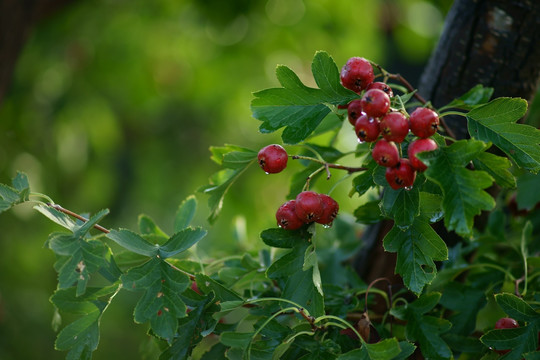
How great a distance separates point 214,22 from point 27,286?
1.80 metres

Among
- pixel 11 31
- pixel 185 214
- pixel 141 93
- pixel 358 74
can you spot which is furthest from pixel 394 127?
pixel 141 93

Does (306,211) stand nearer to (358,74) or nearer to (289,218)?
(289,218)

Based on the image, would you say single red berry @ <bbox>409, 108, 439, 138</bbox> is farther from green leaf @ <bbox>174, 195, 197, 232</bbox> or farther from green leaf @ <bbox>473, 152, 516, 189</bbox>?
green leaf @ <bbox>174, 195, 197, 232</bbox>

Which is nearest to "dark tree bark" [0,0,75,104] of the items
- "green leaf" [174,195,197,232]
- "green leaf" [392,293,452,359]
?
"green leaf" [174,195,197,232]

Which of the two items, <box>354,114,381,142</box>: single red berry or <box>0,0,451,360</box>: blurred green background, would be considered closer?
<box>354,114,381,142</box>: single red berry

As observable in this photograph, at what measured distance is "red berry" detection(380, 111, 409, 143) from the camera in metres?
0.71

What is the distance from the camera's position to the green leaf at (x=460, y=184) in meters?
0.67

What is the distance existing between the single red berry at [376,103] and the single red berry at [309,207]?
0.49 ft

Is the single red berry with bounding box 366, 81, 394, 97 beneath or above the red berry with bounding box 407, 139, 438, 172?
above

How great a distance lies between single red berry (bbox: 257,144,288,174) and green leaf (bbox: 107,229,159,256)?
19 centimetres

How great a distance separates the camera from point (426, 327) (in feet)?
2.80

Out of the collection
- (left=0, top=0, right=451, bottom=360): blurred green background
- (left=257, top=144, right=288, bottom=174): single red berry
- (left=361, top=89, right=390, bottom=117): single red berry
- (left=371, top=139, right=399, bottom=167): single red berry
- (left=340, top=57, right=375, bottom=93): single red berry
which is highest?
(left=340, top=57, right=375, bottom=93): single red berry

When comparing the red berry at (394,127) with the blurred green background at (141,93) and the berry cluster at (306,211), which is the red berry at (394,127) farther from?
the blurred green background at (141,93)

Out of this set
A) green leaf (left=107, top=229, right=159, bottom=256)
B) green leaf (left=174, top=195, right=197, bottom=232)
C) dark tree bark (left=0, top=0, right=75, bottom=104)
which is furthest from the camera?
dark tree bark (left=0, top=0, right=75, bottom=104)
